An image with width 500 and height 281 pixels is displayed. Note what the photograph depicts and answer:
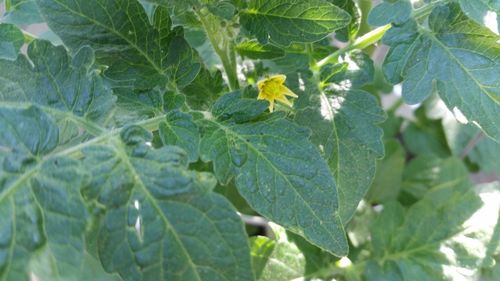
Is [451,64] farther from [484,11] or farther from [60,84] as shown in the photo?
[60,84]

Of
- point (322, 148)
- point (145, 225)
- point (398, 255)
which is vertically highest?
point (145, 225)

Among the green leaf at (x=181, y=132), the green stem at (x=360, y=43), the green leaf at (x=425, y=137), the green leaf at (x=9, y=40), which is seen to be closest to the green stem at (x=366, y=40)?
the green stem at (x=360, y=43)

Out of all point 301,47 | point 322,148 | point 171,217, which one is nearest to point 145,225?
point 171,217

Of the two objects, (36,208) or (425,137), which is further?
(425,137)

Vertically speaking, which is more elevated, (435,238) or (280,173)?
(280,173)

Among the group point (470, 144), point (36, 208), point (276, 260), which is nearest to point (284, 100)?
point (276, 260)

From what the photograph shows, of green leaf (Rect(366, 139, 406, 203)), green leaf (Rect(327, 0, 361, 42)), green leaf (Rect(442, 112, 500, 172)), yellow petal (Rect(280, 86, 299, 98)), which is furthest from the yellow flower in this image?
green leaf (Rect(442, 112, 500, 172))

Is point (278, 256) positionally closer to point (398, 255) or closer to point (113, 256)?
point (398, 255)

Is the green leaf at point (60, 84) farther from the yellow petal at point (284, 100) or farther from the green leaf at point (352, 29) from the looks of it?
the green leaf at point (352, 29)
